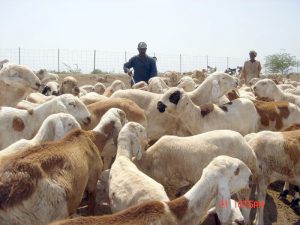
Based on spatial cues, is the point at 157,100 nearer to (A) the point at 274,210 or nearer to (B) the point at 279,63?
(A) the point at 274,210

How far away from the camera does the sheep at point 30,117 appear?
7770 mm

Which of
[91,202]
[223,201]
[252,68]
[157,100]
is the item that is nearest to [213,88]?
[157,100]

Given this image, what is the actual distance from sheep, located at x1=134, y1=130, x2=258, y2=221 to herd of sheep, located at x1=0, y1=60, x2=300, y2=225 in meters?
0.02

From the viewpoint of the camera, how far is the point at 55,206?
17.2ft

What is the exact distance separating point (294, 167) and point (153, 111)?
11.8 feet

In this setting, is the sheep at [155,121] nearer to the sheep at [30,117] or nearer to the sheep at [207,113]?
the sheep at [207,113]

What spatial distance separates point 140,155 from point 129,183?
1.42 metres

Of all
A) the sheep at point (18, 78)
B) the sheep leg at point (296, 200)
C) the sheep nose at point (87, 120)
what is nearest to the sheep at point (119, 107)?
the sheep nose at point (87, 120)

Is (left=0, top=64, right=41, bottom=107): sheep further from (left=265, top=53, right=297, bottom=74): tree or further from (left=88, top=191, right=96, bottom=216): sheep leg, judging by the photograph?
(left=265, top=53, right=297, bottom=74): tree

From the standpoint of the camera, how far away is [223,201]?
5.11 m

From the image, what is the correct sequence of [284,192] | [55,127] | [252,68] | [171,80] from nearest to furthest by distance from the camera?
[55,127] → [284,192] → [171,80] → [252,68]

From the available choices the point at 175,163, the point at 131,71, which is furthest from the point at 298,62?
the point at 175,163

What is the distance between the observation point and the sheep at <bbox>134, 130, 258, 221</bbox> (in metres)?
7.13

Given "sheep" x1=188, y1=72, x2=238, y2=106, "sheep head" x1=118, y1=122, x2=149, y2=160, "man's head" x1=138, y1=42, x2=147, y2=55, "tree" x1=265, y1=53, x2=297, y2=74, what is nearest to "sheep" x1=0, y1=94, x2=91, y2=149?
"sheep head" x1=118, y1=122, x2=149, y2=160
